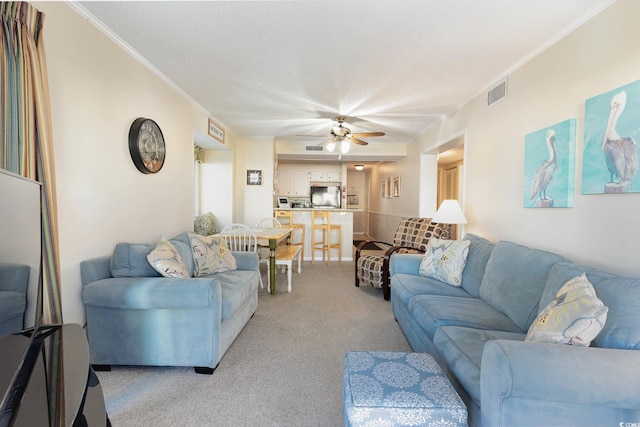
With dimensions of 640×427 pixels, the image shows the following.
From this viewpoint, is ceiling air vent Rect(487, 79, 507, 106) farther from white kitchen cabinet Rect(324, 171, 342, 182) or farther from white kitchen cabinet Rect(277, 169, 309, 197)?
white kitchen cabinet Rect(277, 169, 309, 197)

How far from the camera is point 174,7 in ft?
5.91

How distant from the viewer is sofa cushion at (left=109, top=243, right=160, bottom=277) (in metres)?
2.07

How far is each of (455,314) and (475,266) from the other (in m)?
0.77

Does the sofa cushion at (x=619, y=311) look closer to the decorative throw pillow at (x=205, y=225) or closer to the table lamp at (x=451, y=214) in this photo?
the table lamp at (x=451, y=214)

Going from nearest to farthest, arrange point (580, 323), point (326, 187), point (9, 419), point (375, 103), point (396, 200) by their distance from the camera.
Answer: point (9, 419) → point (580, 323) → point (375, 103) → point (396, 200) → point (326, 187)

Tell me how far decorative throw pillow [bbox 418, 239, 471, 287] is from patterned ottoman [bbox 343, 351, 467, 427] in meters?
1.33

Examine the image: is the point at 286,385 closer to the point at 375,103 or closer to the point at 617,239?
the point at 617,239

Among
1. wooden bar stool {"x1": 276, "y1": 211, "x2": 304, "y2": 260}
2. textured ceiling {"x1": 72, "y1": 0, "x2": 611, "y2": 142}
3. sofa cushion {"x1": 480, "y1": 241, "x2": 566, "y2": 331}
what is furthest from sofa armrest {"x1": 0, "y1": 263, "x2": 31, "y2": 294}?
wooden bar stool {"x1": 276, "y1": 211, "x2": 304, "y2": 260}

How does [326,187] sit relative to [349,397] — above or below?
above

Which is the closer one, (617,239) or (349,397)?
(349,397)

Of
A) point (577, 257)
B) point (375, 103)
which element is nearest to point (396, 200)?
point (375, 103)

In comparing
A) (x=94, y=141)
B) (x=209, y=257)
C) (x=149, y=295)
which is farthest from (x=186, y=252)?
(x=94, y=141)

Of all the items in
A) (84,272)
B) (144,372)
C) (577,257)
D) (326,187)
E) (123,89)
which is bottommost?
(144,372)

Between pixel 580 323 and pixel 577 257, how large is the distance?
1032 millimetres
